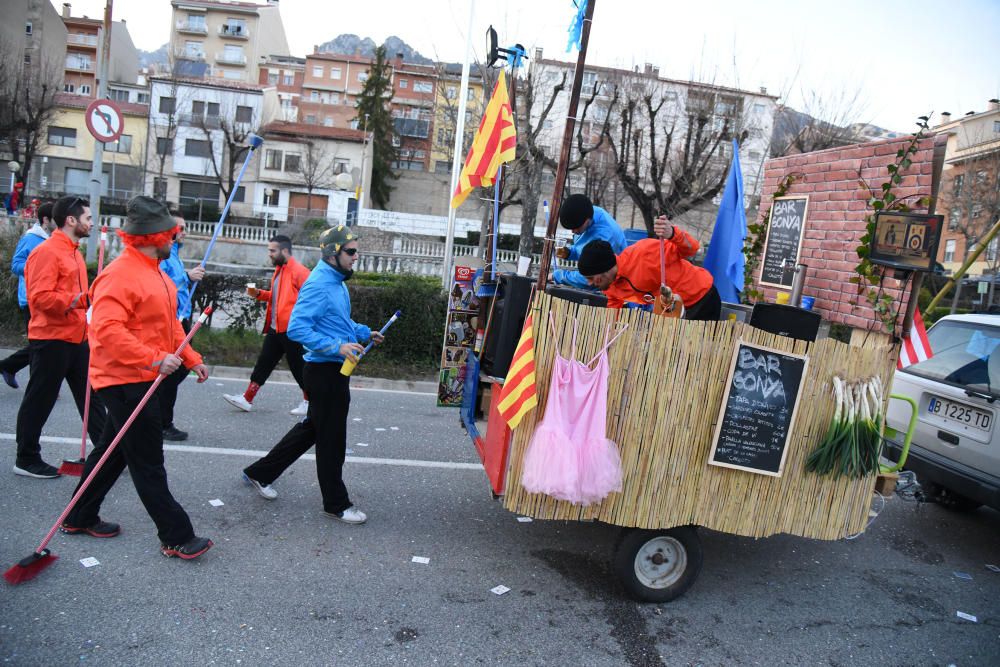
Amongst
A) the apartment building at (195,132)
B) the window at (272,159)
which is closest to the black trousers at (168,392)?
the apartment building at (195,132)

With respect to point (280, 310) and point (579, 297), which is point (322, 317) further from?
point (280, 310)

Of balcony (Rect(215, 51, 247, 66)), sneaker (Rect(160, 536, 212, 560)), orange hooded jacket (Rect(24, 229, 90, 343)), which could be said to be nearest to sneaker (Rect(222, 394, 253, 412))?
orange hooded jacket (Rect(24, 229, 90, 343))

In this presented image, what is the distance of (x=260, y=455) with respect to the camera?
5836 millimetres

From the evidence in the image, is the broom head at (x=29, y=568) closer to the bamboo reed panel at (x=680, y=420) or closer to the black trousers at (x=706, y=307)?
the bamboo reed panel at (x=680, y=420)

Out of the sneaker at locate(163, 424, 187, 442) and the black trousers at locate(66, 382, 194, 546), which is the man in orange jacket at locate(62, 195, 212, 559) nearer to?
the black trousers at locate(66, 382, 194, 546)

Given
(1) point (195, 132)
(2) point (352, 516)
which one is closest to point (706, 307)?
(2) point (352, 516)

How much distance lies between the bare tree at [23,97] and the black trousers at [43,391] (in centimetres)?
3436

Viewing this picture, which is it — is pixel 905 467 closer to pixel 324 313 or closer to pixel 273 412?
pixel 324 313

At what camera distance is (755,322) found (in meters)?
4.15

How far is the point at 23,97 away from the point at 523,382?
40.3 metres

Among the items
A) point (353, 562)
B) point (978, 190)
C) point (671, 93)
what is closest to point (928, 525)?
point (353, 562)

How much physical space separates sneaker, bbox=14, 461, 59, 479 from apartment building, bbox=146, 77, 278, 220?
143ft

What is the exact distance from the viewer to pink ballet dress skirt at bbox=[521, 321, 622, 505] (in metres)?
3.55

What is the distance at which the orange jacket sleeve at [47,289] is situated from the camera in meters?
4.95
